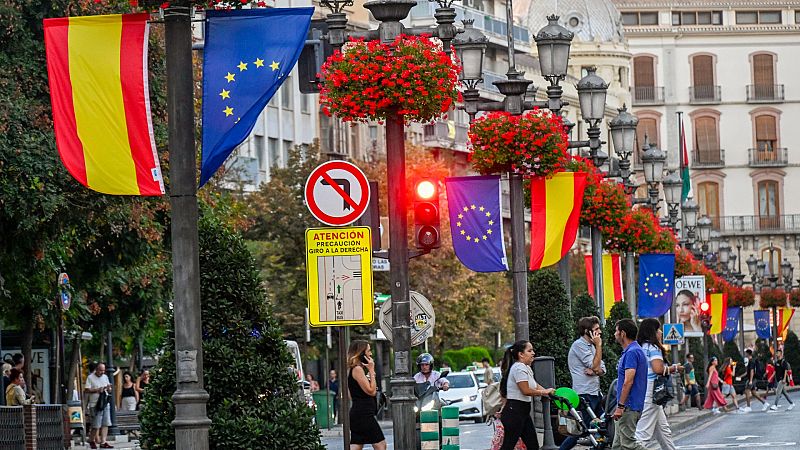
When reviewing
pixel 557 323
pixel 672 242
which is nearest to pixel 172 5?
pixel 557 323

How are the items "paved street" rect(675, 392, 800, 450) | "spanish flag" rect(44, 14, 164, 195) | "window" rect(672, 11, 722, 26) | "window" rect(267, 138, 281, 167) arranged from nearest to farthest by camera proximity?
"spanish flag" rect(44, 14, 164, 195)
"paved street" rect(675, 392, 800, 450)
"window" rect(267, 138, 281, 167)
"window" rect(672, 11, 722, 26)

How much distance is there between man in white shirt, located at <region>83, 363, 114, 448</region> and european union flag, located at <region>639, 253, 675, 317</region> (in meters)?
Answer: 11.3

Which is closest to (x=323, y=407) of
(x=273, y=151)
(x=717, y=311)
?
(x=717, y=311)

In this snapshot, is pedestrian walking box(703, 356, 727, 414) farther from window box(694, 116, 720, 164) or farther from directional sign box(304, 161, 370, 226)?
window box(694, 116, 720, 164)

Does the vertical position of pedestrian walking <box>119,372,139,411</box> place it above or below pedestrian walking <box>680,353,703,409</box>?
above

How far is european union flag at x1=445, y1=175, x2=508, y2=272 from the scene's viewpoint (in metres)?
25.3

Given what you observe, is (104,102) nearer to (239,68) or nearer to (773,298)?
(239,68)

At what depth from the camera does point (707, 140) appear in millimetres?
125938

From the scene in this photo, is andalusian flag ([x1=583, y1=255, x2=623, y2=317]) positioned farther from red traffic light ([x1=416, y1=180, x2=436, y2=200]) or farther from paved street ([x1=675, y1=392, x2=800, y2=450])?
red traffic light ([x1=416, y1=180, x2=436, y2=200])

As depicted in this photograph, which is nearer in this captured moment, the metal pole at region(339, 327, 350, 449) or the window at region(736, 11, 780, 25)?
the metal pole at region(339, 327, 350, 449)

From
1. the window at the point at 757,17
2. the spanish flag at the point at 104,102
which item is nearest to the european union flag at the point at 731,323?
the window at the point at 757,17

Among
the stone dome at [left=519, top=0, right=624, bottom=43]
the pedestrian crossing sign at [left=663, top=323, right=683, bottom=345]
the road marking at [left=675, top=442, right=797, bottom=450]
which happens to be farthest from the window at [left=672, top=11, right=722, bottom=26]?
the road marking at [left=675, top=442, right=797, bottom=450]

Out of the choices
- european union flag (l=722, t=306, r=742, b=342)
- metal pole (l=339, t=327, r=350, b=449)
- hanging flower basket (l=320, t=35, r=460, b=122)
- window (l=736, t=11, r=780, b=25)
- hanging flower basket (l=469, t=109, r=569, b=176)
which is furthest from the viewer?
window (l=736, t=11, r=780, b=25)

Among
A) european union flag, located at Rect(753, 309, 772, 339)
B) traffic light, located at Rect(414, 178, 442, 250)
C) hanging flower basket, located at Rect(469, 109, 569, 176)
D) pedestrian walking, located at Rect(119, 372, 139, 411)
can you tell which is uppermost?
hanging flower basket, located at Rect(469, 109, 569, 176)
